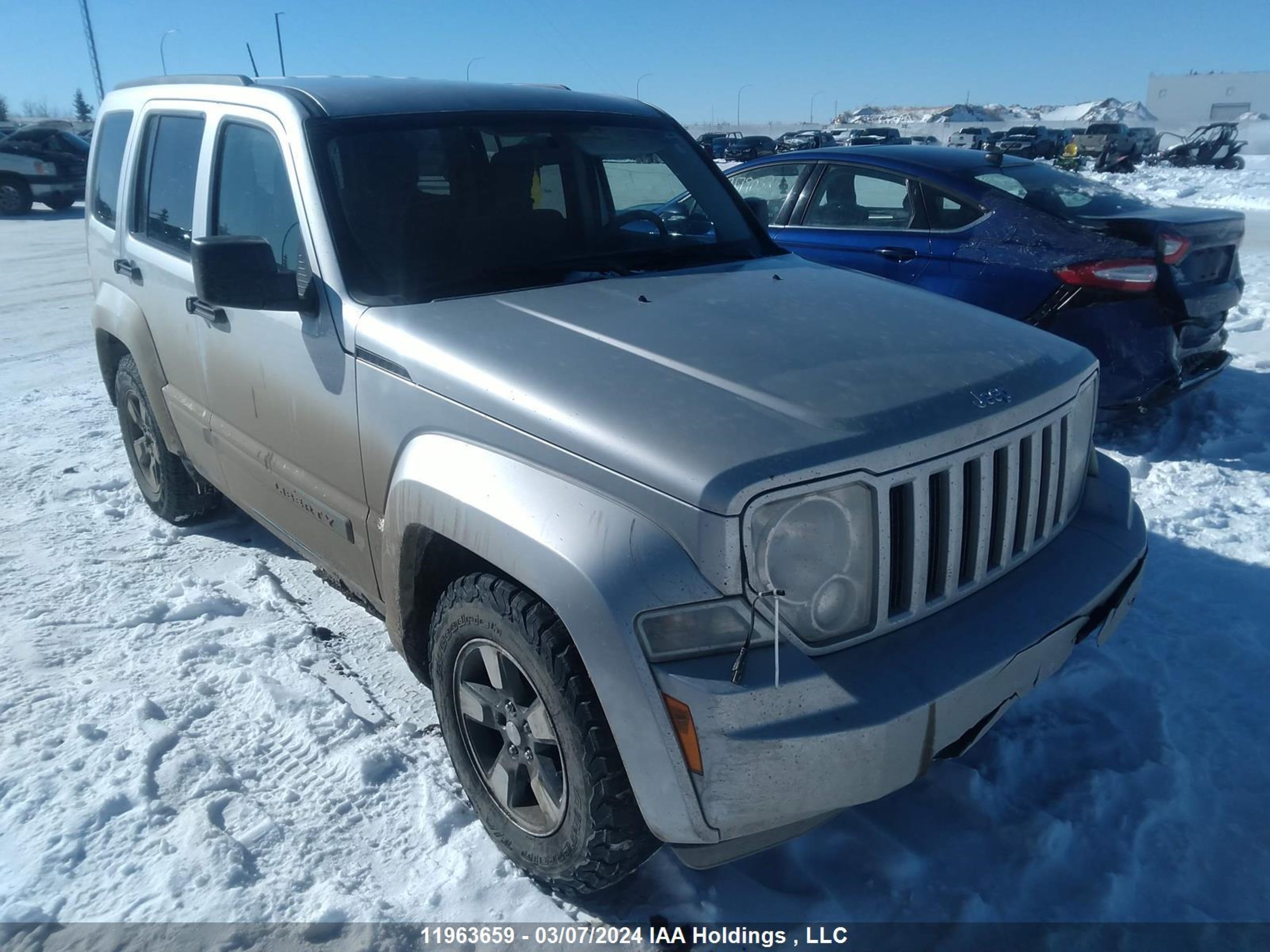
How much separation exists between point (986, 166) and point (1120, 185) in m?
19.2

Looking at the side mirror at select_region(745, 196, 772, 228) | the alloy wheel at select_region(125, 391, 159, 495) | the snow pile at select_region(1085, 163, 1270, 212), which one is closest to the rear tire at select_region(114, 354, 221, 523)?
the alloy wheel at select_region(125, 391, 159, 495)

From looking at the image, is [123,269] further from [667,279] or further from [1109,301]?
[1109,301]

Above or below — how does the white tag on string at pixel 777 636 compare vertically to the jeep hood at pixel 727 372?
below

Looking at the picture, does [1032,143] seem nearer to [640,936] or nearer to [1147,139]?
[1147,139]

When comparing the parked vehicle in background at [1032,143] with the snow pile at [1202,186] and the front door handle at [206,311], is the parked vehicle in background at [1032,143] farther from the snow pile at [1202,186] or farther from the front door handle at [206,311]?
the front door handle at [206,311]

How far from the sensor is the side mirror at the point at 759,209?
13.1ft

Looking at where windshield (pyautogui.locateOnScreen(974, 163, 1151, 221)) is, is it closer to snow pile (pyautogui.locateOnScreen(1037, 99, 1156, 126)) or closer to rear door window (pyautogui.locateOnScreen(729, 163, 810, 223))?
rear door window (pyautogui.locateOnScreen(729, 163, 810, 223))

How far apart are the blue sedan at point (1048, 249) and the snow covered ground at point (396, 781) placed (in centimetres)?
123

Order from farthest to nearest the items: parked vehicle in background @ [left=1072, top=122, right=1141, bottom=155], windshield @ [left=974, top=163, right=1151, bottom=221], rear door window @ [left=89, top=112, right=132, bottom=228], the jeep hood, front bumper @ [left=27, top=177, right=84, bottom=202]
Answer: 1. parked vehicle in background @ [left=1072, top=122, right=1141, bottom=155]
2. front bumper @ [left=27, top=177, right=84, bottom=202]
3. windshield @ [left=974, top=163, right=1151, bottom=221]
4. rear door window @ [left=89, top=112, right=132, bottom=228]
5. the jeep hood

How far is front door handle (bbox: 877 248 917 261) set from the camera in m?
5.57

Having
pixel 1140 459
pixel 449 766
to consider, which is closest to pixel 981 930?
pixel 449 766

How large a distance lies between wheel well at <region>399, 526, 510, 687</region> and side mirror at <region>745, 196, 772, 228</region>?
216 cm

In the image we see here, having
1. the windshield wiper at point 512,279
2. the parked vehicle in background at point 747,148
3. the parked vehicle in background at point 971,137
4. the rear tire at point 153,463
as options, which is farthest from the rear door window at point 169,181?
the parked vehicle in background at point 971,137

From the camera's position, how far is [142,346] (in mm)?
4066
